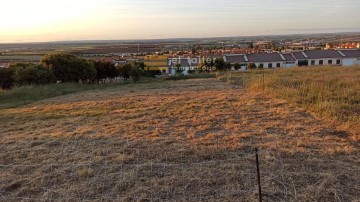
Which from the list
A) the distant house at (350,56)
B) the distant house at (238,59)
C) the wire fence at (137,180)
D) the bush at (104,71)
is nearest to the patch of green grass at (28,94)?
the bush at (104,71)

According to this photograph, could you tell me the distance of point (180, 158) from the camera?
4.35 meters

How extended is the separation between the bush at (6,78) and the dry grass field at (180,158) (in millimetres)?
11995

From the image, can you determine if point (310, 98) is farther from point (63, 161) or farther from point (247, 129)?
point (63, 161)

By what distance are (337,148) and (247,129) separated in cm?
166

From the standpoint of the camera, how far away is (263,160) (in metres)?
4.12

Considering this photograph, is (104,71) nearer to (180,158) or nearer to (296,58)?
(180,158)

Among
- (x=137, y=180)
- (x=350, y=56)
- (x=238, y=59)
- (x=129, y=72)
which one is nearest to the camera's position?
(x=137, y=180)

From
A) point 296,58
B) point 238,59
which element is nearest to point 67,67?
point 238,59

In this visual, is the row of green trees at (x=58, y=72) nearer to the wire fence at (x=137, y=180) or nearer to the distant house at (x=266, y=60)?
the wire fence at (x=137, y=180)

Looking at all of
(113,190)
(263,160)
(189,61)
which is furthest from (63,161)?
(189,61)

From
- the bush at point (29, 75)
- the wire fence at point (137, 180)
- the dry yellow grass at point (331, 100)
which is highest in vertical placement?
the bush at point (29, 75)

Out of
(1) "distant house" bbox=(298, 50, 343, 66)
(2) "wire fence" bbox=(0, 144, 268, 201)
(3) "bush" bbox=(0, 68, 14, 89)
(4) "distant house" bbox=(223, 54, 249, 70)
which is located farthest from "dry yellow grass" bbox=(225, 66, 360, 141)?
(1) "distant house" bbox=(298, 50, 343, 66)

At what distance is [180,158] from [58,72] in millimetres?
16834

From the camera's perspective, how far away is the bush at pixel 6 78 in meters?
17.5
